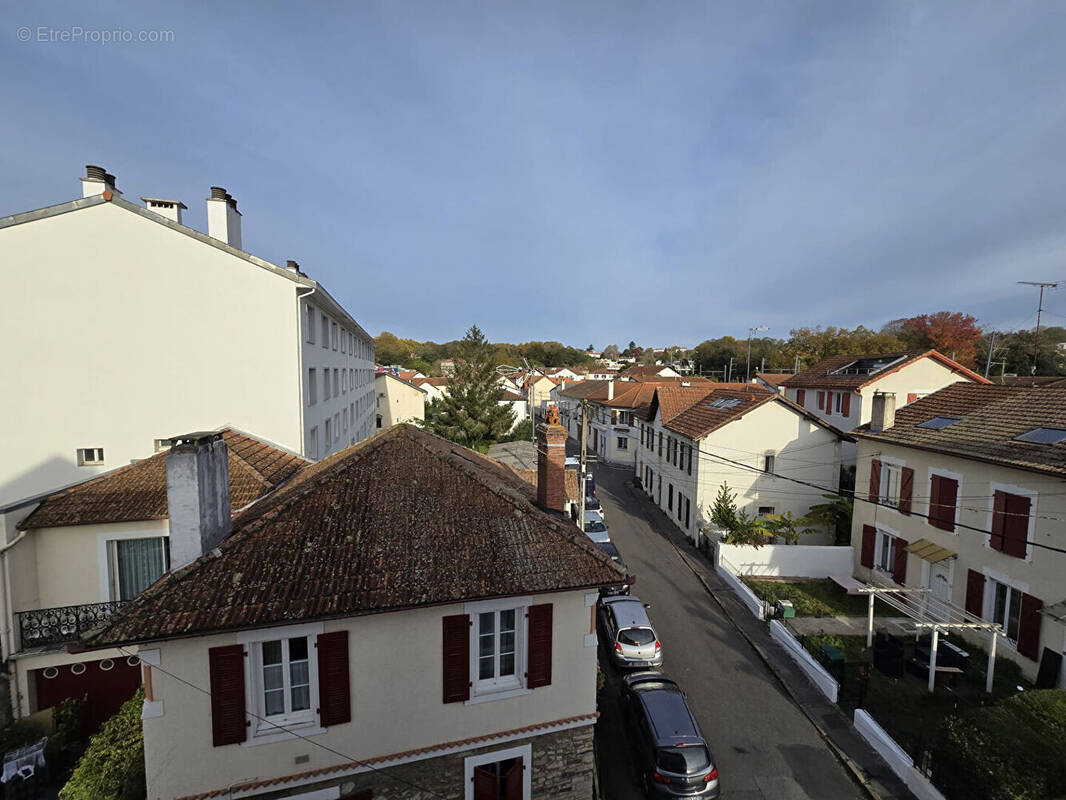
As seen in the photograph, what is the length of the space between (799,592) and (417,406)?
4319cm

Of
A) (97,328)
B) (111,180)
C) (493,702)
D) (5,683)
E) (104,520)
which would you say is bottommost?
(5,683)

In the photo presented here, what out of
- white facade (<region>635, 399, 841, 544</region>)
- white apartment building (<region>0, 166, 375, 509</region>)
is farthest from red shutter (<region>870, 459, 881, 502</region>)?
white apartment building (<region>0, 166, 375, 509</region>)

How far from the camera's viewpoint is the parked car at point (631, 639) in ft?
42.5

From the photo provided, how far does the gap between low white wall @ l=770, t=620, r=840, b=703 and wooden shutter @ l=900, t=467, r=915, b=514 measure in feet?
21.0

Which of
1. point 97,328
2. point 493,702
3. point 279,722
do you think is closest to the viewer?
point 279,722

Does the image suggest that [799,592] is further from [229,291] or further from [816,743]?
[229,291]

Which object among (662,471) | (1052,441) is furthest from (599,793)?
(662,471)

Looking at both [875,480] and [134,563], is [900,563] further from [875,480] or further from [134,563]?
[134,563]

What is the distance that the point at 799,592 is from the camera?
17.8m

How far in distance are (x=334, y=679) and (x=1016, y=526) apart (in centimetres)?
1700

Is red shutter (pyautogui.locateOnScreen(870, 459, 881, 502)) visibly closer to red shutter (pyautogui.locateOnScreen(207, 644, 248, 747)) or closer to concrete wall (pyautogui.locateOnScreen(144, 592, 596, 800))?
concrete wall (pyautogui.locateOnScreen(144, 592, 596, 800))

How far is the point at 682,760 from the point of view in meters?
8.84

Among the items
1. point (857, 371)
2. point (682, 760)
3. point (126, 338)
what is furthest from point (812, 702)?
point (857, 371)

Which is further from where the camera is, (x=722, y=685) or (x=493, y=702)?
(x=722, y=685)
